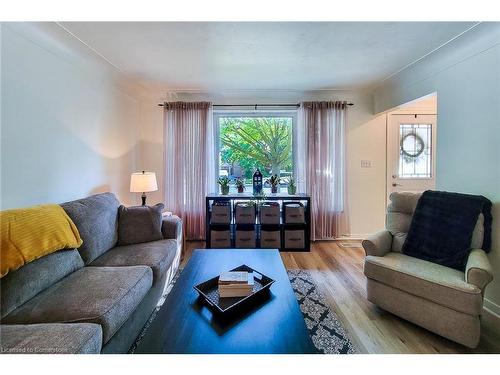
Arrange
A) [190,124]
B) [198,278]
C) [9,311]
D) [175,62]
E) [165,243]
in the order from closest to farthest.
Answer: [9,311]
[198,278]
[165,243]
[175,62]
[190,124]

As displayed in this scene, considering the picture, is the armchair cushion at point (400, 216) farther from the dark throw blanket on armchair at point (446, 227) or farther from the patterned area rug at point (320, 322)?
the patterned area rug at point (320, 322)

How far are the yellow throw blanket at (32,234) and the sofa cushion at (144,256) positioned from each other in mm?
288

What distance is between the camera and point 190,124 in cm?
390

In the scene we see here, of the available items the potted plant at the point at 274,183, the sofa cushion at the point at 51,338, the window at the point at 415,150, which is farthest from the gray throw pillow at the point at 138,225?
the window at the point at 415,150

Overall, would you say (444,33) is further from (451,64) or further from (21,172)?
(21,172)

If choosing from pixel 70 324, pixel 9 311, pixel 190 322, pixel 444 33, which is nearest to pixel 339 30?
pixel 444 33

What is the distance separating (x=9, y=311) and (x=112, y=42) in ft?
7.12

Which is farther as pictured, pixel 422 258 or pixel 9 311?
pixel 422 258

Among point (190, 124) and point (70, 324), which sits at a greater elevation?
point (190, 124)

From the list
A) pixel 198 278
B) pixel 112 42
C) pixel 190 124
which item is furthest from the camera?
pixel 190 124

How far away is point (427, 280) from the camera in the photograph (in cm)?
183

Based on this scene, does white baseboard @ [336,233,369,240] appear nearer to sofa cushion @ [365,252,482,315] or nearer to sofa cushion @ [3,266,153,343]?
sofa cushion @ [365,252,482,315]

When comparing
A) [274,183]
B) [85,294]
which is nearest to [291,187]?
[274,183]

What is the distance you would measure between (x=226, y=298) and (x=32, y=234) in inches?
50.2
